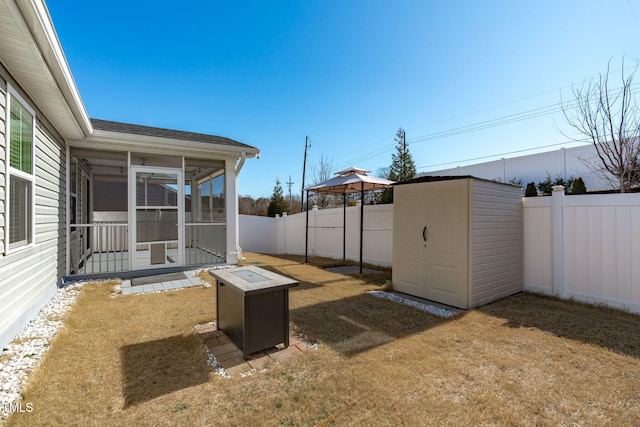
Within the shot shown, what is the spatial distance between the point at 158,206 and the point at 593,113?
997 centimetres

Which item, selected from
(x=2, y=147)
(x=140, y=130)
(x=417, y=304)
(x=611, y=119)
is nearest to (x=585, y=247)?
(x=417, y=304)

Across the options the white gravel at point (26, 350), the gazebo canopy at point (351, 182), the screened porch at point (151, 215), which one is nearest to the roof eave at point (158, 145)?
the screened porch at point (151, 215)

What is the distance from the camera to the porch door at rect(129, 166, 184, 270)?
637 cm

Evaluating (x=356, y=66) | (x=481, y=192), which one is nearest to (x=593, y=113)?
(x=481, y=192)

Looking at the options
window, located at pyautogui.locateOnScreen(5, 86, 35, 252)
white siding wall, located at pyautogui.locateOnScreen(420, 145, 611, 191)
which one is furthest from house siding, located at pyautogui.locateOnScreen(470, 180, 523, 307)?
white siding wall, located at pyautogui.locateOnScreen(420, 145, 611, 191)

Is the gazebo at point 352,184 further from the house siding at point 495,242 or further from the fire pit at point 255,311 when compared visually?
the fire pit at point 255,311

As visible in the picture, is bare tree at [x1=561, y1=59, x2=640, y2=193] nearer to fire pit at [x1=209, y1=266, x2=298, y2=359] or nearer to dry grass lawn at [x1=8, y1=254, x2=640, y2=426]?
dry grass lawn at [x1=8, y1=254, x2=640, y2=426]

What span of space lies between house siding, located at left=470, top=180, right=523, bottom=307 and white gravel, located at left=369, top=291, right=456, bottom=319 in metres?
0.50

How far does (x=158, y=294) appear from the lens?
4.89 meters

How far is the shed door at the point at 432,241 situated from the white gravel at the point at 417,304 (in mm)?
253

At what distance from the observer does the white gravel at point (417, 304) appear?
13.5ft

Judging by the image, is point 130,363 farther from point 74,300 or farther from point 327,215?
point 327,215

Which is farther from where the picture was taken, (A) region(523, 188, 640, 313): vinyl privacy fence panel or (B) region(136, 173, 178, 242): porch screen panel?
(B) region(136, 173, 178, 242): porch screen panel

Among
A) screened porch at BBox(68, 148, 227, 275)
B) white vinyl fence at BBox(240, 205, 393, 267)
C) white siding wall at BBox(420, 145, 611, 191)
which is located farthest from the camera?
white siding wall at BBox(420, 145, 611, 191)
